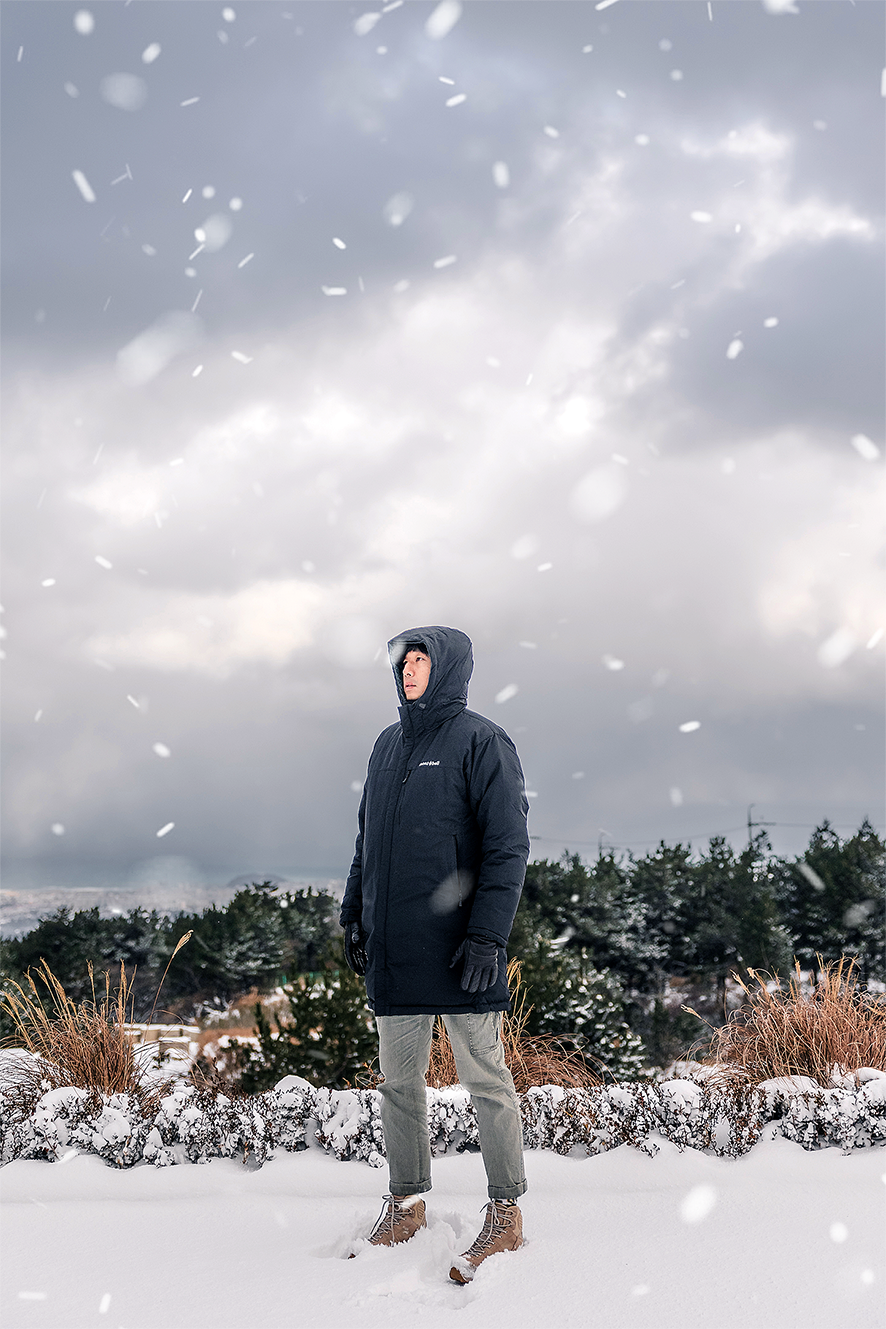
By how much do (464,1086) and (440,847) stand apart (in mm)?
700

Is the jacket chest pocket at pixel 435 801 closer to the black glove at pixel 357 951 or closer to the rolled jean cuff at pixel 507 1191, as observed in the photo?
the black glove at pixel 357 951

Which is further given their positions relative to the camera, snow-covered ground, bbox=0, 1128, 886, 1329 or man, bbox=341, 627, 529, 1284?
man, bbox=341, 627, 529, 1284

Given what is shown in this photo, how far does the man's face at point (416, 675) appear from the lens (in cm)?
272

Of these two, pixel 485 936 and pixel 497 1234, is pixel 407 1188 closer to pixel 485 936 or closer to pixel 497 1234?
pixel 497 1234

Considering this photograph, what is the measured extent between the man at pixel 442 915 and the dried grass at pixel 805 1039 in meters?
1.74

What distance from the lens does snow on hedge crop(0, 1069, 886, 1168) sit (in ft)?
11.2

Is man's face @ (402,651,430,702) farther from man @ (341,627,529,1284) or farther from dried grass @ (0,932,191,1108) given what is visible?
dried grass @ (0,932,191,1108)

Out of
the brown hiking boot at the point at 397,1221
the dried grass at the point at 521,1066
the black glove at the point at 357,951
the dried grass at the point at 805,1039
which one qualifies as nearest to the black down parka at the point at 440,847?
the black glove at the point at 357,951

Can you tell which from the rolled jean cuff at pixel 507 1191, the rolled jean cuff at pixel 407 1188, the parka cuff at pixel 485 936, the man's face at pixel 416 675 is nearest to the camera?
the parka cuff at pixel 485 936

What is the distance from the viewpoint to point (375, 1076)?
4.37 meters

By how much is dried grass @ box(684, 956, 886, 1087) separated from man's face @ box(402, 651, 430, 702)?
224cm

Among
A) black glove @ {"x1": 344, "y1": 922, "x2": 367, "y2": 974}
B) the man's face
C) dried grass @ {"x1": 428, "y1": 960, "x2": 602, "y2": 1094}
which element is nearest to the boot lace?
black glove @ {"x1": 344, "y1": 922, "x2": 367, "y2": 974}

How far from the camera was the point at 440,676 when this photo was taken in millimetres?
2691

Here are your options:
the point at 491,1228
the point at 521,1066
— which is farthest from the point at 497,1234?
the point at 521,1066
